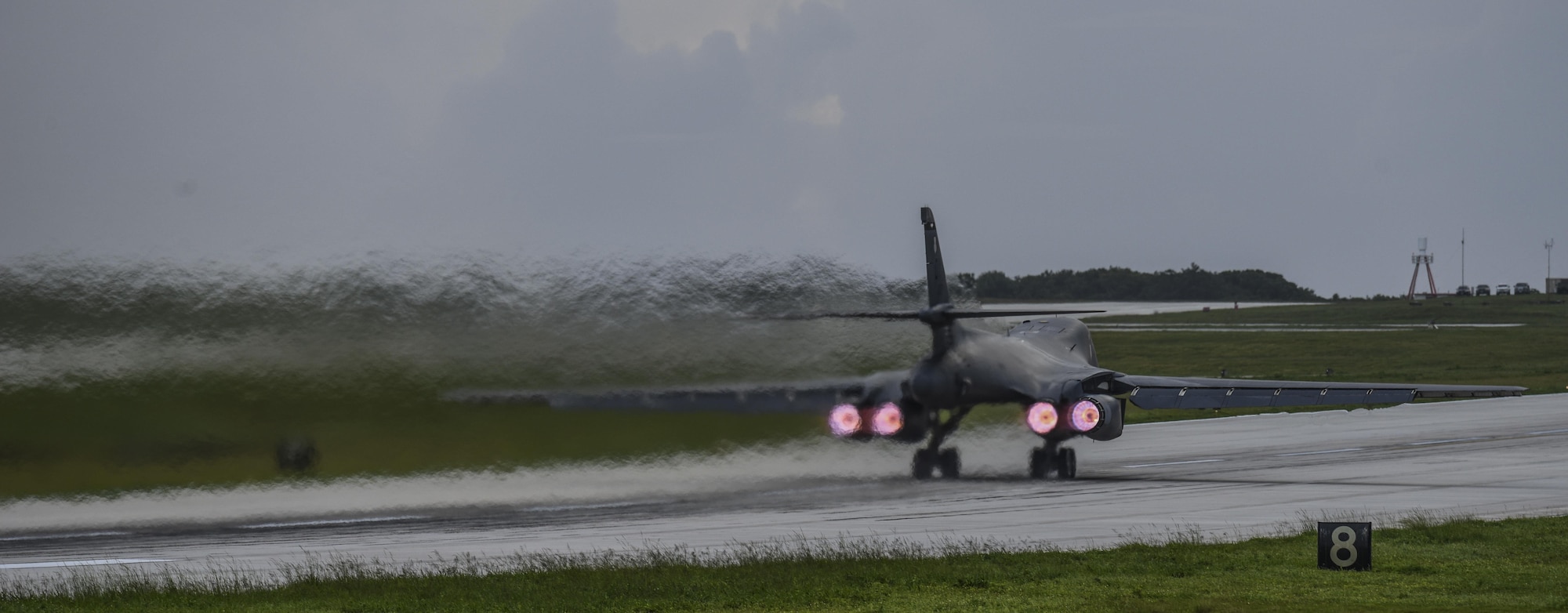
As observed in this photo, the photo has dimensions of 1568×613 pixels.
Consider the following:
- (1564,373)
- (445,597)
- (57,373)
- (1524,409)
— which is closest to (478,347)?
(57,373)

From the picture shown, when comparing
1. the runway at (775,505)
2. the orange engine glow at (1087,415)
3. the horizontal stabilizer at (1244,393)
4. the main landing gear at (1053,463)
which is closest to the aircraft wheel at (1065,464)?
the main landing gear at (1053,463)

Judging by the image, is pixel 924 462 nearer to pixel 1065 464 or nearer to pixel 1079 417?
pixel 1065 464

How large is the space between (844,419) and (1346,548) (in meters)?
15.0

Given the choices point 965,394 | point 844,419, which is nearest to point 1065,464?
point 965,394

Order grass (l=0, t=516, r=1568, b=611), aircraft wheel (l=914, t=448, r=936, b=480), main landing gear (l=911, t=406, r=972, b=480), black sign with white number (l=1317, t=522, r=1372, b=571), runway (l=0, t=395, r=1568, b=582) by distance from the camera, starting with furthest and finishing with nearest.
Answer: main landing gear (l=911, t=406, r=972, b=480), aircraft wheel (l=914, t=448, r=936, b=480), runway (l=0, t=395, r=1568, b=582), black sign with white number (l=1317, t=522, r=1372, b=571), grass (l=0, t=516, r=1568, b=611)

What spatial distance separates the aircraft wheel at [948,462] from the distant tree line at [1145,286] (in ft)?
125

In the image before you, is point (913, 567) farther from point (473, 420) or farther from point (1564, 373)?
point (1564, 373)

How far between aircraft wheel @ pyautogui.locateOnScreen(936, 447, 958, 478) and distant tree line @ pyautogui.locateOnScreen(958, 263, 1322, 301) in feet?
125

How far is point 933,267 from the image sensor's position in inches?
1436

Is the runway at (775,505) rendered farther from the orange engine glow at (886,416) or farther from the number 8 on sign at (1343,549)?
the number 8 on sign at (1343,549)

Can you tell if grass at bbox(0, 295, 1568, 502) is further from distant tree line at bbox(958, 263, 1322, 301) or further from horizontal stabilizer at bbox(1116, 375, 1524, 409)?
distant tree line at bbox(958, 263, 1322, 301)

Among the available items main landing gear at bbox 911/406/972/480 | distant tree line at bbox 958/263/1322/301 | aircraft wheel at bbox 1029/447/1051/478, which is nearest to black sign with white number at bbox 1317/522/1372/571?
aircraft wheel at bbox 1029/447/1051/478

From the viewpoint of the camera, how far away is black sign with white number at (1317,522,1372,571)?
20516 mm

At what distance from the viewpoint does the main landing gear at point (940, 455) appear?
119ft
